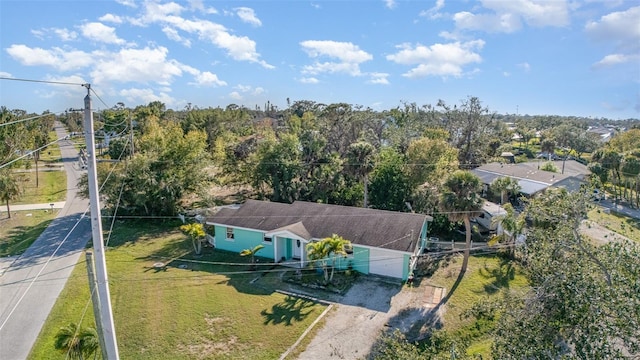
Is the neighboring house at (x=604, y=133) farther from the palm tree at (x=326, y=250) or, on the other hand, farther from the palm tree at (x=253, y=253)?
the palm tree at (x=253, y=253)

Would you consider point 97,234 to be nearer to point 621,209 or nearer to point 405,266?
point 405,266

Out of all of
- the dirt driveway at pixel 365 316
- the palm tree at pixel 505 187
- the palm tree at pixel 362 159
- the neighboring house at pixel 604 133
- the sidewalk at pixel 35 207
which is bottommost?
the dirt driveway at pixel 365 316

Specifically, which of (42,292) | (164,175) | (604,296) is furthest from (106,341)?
(164,175)

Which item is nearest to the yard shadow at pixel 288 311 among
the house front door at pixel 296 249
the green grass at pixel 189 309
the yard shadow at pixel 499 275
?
the green grass at pixel 189 309

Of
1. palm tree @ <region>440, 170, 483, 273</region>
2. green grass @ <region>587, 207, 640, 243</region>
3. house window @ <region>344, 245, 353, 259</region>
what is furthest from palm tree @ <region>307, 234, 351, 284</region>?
green grass @ <region>587, 207, 640, 243</region>

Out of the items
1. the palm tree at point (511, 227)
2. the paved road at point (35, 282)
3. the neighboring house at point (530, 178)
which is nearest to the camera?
the paved road at point (35, 282)

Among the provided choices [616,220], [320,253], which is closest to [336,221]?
[320,253]

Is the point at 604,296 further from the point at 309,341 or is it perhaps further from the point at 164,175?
the point at 164,175
